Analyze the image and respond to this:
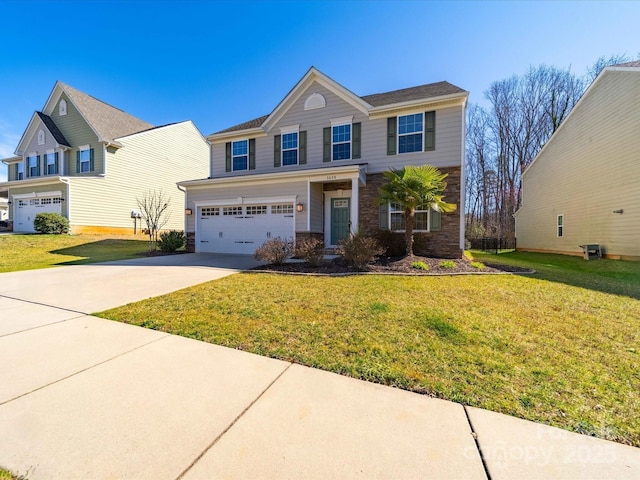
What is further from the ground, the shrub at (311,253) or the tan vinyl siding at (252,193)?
the tan vinyl siding at (252,193)

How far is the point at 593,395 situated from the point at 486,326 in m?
1.52

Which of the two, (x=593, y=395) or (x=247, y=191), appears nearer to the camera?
(x=593, y=395)

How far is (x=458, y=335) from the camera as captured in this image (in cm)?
361

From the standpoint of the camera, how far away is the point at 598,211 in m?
12.2

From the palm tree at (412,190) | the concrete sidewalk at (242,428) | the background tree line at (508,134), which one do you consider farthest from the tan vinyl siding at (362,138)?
the background tree line at (508,134)

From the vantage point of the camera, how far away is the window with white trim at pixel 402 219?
11117 mm

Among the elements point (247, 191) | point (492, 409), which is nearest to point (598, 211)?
point (492, 409)

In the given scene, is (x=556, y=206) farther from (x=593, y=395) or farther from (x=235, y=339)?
(x=235, y=339)

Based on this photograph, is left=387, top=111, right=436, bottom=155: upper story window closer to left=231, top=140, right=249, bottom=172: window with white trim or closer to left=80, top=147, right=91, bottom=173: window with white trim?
left=231, top=140, right=249, bottom=172: window with white trim

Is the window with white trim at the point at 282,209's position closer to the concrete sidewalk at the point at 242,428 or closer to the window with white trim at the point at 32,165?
the concrete sidewalk at the point at 242,428

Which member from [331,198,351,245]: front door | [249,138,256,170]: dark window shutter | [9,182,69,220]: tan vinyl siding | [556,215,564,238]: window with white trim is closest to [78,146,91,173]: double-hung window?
[9,182,69,220]: tan vinyl siding

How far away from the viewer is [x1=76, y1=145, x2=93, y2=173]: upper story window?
19.5 m

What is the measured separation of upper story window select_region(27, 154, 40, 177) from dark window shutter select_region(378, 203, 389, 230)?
26947 millimetres

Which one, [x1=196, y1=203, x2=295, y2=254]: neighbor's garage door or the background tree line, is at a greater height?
the background tree line
